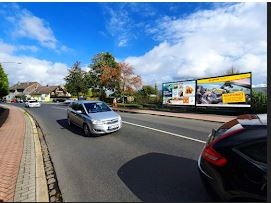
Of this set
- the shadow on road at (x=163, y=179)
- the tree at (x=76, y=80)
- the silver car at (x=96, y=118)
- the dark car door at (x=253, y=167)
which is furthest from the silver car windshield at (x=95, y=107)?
the tree at (x=76, y=80)

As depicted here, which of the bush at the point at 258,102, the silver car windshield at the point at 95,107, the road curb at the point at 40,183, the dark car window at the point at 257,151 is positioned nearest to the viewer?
the dark car window at the point at 257,151

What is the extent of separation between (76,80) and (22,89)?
214 ft

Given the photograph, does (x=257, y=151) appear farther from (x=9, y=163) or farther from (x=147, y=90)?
(x=147, y=90)

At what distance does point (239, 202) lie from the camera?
11.3ft

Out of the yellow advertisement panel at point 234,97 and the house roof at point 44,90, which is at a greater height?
the house roof at point 44,90

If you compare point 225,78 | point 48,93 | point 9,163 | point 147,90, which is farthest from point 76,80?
point 9,163

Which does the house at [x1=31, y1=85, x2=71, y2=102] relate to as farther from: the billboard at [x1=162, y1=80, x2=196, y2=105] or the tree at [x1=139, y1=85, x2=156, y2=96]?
the billboard at [x1=162, y1=80, x2=196, y2=105]

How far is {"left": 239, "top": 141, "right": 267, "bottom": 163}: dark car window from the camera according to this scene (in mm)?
3426

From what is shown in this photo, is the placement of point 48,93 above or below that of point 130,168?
above

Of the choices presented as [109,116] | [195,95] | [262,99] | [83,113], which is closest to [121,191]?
[109,116]

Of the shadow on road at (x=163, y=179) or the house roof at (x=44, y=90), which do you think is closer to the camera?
the shadow on road at (x=163, y=179)

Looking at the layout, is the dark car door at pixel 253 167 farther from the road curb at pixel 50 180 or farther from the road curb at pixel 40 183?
the road curb at pixel 40 183

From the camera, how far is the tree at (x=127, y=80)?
46250 mm

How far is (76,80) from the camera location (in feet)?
212
